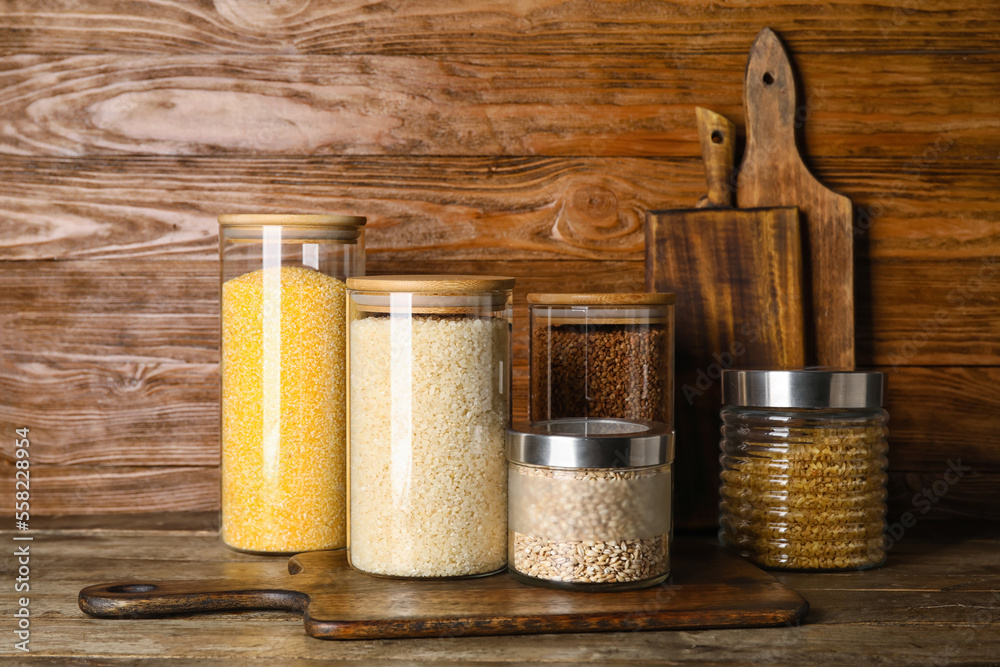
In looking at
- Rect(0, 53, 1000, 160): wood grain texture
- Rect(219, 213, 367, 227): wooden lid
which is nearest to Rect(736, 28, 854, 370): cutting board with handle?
Rect(0, 53, 1000, 160): wood grain texture

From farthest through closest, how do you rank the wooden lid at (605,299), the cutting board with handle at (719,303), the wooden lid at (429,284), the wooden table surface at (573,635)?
the cutting board with handle at (719,303)
the wooden lid at (605,299)
the wooden lid at (429,284)
the wooden table surface at (573,635)

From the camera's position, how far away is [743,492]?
933 mm

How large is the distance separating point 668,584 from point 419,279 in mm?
385

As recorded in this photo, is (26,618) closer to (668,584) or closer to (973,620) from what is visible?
(668,584)

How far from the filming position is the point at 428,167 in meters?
1.15

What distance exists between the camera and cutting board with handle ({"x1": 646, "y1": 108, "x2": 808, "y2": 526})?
3.58 ft

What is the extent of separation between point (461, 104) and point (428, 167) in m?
0.09

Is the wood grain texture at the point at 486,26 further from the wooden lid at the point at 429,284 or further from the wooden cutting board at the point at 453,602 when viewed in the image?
the wooden cutting board at the point at 453,602

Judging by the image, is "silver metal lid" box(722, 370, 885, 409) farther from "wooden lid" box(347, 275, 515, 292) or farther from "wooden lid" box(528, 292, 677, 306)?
"wooden lid" box(347, 275, 515, 292)

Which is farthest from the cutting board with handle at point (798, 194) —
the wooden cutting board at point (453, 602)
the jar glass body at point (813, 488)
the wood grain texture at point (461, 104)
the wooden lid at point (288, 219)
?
the wooden lid at point (288, 219)

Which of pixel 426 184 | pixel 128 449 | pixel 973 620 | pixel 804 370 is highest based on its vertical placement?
pixel 426 184

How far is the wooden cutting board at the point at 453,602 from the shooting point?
0.74m

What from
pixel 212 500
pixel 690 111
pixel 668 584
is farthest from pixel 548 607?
pixel 690 111

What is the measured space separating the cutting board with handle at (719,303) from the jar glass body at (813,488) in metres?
0.16
